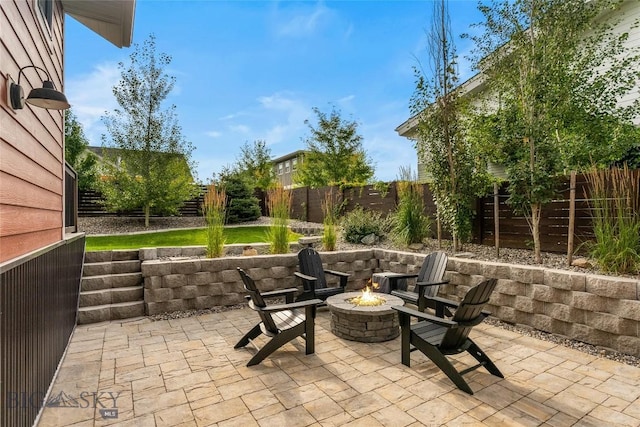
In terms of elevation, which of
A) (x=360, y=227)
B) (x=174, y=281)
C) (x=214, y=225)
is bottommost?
(x=174, y=281)

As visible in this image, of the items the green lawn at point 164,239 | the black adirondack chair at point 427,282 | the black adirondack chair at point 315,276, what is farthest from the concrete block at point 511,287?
the green lawn at point 164,239

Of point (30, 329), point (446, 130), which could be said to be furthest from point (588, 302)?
point (30, 329)

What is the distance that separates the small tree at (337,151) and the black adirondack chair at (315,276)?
471 inches

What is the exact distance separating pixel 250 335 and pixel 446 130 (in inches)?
177

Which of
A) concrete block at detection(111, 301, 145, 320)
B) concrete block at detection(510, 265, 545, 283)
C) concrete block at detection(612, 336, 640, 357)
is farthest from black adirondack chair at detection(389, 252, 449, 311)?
concrete block at detection(111, 301, 145, 320)

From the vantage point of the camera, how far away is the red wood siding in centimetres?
201

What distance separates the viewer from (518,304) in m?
3.80

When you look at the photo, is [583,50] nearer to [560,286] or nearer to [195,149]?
[560,286]

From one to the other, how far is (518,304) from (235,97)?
10.6 metres

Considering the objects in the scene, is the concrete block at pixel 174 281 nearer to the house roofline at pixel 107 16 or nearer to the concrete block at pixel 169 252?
the concrete block at pixel 169 252

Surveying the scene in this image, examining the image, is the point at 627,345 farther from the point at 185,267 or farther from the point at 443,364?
the point at 185,267

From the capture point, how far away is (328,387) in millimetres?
2629

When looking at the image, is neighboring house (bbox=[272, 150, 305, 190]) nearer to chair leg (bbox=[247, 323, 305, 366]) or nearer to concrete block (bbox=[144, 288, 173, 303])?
concrete block (bbox=[144, 288, 173, 303])

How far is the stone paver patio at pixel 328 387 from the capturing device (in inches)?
88.3
